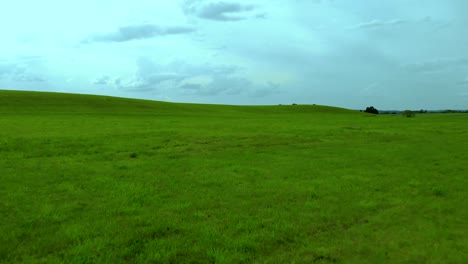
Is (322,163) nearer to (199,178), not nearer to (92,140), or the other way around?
(199,178)

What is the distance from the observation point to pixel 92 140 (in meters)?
26.1

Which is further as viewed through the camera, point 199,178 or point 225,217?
point 199,178

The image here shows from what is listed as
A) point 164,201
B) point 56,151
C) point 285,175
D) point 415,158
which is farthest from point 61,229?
point 415,158

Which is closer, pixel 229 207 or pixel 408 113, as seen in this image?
pixel 229 207

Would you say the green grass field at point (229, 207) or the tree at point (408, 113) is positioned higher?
the tree at point (408, 113)

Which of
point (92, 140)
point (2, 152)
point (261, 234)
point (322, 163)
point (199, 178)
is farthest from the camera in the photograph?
point (92, 140)

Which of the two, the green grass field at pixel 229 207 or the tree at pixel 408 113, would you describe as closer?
the green grass field at pixel 229 207

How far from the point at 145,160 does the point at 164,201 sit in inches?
319

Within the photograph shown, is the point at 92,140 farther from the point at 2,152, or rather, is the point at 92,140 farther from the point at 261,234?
the point at 261,234

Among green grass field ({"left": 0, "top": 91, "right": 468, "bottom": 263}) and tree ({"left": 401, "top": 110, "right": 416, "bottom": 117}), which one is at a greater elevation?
tree ({"left": 401, "top": 110, "right": 416, "bottom": 117})

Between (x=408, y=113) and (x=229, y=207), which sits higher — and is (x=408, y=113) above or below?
above

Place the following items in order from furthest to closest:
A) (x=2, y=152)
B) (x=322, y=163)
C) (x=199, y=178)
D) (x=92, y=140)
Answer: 1. (x=92, y=140)
2. (x=2, y=152)
3. (x=322, y=163)
4. (x=199, y=178)

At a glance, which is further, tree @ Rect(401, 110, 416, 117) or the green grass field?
tree @ Rect(401, 110, 416, 117)

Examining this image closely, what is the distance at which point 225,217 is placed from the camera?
9977 mm
